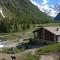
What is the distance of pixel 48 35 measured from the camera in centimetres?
6631

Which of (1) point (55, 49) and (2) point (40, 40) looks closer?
(1) point (55, 49)

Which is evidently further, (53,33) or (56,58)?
(53,33)

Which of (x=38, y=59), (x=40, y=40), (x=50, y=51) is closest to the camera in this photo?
(x=38, y=59)

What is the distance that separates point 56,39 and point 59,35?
42.7 inches

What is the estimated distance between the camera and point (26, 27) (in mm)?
128500

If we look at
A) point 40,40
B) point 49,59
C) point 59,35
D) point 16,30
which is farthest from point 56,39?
point 16,30

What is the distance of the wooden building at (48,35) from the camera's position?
6391cm

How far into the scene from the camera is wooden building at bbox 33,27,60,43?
210ft

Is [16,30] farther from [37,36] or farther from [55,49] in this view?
[55,49]

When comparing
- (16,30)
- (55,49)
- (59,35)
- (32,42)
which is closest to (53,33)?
(59,35)

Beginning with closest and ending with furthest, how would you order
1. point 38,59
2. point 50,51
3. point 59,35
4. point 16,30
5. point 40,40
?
point 38,59 < point 50,51 < point 59,35 < point 40,40 < point 16,30

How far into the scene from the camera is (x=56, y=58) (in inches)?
1581

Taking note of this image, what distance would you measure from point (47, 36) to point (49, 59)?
86.1ft

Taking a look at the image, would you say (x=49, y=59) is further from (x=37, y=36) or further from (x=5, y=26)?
(x=5, y=26)
